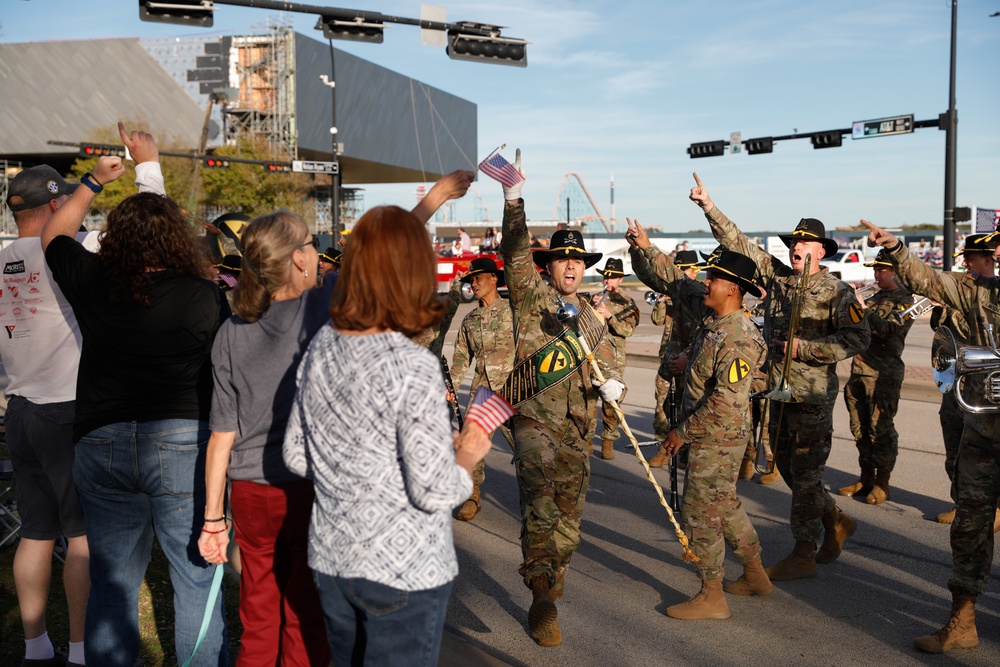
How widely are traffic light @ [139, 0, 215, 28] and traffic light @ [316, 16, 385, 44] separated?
78.5 inches

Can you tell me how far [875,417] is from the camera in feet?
27.3

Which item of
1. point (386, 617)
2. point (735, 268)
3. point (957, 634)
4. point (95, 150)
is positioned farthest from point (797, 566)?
point (95, 150)

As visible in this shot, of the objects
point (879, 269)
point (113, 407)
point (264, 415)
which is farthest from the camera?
point (879, 269)

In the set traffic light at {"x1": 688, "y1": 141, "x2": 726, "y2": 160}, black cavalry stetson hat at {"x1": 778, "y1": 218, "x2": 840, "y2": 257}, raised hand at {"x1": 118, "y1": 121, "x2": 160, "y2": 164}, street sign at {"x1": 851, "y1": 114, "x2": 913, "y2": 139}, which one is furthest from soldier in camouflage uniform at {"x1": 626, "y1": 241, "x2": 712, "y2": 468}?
traffic light at {"x1": 688, "y1": 141, "x2": 726, "y2": 160}

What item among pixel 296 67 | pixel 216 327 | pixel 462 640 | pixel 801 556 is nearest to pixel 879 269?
pixel 801 556


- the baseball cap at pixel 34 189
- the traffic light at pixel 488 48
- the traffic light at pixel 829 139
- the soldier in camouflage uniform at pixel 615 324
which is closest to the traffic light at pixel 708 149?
the traffic light at pixel 829 139

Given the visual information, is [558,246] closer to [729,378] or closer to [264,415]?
[729,378]

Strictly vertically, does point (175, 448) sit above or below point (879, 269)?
below

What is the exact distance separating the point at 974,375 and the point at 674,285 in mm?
2953

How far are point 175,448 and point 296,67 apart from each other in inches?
2193

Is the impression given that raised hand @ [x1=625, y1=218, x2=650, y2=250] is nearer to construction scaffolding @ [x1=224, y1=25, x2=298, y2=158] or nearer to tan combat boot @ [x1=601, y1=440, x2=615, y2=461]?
tan combat boot @ [x1=601, y1=440, x2=615, y2=461]

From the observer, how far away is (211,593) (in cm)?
357

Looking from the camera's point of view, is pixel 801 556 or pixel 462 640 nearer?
pixel 462 640

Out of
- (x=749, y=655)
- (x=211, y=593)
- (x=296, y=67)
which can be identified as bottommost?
(x=749, y=655)
